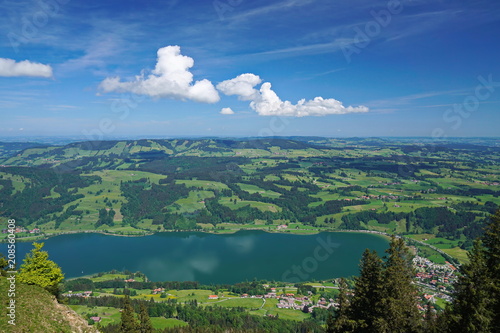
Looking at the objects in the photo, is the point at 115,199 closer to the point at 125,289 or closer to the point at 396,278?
the point at 125,289

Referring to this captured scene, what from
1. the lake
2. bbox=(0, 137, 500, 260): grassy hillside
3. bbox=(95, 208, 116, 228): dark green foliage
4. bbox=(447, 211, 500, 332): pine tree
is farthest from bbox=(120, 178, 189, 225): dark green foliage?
bbox=(447, 211, 500, 332): pine tree

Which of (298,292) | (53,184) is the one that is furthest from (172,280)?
(53,184)

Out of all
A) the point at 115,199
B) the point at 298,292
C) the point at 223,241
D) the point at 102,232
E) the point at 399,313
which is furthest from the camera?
the point at 115,199

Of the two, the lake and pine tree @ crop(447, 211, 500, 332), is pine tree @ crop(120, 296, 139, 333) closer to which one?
pine tree @ crop(447, 211, 500, 332)

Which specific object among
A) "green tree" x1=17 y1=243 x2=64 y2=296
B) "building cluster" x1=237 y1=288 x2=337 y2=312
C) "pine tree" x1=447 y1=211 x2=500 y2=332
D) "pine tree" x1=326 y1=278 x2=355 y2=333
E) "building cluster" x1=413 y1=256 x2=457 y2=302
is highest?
"pine tree" x1=447 y1=211 x2=500 y2=332

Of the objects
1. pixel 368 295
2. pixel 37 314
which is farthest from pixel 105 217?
pixel 368 295

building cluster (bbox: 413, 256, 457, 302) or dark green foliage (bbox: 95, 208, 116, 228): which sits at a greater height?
building cluster (bbox: 413, 256, 457, 302)

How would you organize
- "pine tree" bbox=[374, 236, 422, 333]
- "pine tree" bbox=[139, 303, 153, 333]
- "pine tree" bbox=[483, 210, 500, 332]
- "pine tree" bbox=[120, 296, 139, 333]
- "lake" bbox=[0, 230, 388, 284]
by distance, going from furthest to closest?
"lake" bbox=[0, 230, 388, 284] < "pine tree" bbox=[139, 303, 153, 333] < "pine tree" bbox=[120, 296, 139, 333] < "pine tree" bbox=[374, 236, 422, 333] < "pine tree" bbox=[483, 210, 500, 332]

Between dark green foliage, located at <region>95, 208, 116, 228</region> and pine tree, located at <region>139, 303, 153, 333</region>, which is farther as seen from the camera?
dark green foliage, located at <region>95, 208, 116, 228</region>
